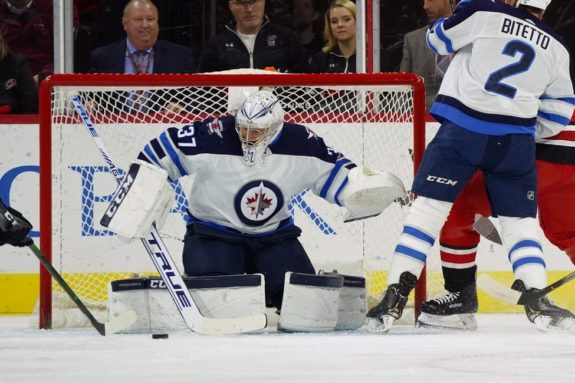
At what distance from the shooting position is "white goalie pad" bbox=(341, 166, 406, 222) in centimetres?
414

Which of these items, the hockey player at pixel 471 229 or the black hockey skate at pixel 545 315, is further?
the hockey player at pixel 471 229

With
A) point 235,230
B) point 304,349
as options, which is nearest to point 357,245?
point 235,230

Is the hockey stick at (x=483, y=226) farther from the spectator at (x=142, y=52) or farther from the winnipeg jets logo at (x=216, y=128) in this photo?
the spectator at (x=142, y=52)

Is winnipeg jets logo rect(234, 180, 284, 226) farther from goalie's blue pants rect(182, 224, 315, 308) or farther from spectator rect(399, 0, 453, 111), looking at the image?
spectator rect(399, 0, 453, 111)

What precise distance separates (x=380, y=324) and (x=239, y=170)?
66 centimetres

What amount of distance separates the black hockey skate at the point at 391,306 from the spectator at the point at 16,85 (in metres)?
1.86

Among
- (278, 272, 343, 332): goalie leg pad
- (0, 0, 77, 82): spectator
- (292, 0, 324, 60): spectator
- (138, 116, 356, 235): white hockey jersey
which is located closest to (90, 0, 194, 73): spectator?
(0, 0, 77, 82): spectator

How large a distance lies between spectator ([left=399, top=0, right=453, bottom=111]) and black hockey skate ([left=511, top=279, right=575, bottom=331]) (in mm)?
1339

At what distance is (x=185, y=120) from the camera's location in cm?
491

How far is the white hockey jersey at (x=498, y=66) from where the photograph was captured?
160 inches

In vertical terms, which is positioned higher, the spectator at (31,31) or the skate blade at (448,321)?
the spectator at (31,31)

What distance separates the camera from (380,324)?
404 cm

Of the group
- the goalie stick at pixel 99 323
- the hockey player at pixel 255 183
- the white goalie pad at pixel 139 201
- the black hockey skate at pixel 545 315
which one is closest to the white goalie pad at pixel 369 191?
the hockey player at pixel 255 183

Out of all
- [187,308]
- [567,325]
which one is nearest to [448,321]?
[567,325]
